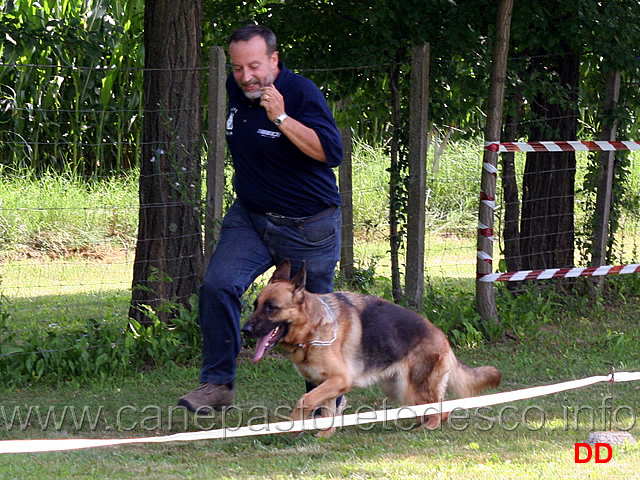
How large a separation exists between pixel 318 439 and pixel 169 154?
9.78 ft

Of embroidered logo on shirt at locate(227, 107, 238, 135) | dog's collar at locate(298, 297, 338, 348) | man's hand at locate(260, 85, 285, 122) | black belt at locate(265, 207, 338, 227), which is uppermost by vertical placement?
man's hand at locate(260, 85, 285, 122)

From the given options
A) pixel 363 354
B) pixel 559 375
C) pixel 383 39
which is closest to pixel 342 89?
pixel 383 39

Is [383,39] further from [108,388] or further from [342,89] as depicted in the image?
[108,388]

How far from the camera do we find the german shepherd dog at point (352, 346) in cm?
466

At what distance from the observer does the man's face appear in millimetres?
4648

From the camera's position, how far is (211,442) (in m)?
4.91

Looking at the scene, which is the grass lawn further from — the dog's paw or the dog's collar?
the dog's collar

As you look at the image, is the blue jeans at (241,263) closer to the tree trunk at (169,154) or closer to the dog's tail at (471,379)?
the dog's tail at (471,379)

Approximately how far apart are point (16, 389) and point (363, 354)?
2.76 meters

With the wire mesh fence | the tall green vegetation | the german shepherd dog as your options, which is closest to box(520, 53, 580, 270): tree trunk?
the wire mesh fence

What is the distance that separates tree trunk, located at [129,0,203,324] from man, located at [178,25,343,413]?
2101 millimetres

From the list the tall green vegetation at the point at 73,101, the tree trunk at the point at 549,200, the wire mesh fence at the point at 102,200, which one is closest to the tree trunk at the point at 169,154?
the wire mesh fence at the point at 102,200

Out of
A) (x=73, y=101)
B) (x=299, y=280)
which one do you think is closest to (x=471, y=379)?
(x=299, y=280)

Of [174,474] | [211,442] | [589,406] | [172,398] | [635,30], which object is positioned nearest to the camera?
[174,474]
